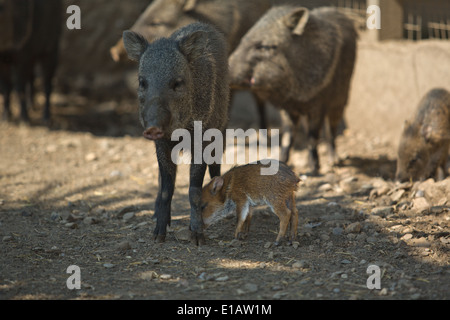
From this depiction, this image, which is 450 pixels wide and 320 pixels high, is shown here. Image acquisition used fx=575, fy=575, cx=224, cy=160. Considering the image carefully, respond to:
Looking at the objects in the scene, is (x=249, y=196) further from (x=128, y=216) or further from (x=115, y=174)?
(x=115, y=174)

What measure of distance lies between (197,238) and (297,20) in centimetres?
290

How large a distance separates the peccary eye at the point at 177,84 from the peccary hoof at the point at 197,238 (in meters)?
1.07

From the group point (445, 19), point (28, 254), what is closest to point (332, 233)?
point (28, 254)

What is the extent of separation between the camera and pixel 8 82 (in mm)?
8086

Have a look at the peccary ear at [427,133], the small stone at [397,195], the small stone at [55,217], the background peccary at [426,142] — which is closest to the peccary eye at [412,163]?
the background peccary at [426,142]

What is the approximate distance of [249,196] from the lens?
4.33 metres

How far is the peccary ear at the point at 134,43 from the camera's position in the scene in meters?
A: 4.04

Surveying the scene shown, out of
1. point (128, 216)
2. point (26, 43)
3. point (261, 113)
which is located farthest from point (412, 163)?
point (26, 43)

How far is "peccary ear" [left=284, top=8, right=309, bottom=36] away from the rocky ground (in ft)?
4.93

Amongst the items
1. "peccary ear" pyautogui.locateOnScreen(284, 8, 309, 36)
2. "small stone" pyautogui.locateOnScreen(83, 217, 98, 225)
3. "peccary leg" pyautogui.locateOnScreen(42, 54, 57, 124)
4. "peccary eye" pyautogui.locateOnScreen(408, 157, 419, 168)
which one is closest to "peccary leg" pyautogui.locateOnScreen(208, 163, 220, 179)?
"small stone" pyautogui.locateOnScreen(83, 217, 98, 225)

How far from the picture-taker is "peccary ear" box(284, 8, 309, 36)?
5914mm

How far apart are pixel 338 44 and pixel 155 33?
2.05 meters

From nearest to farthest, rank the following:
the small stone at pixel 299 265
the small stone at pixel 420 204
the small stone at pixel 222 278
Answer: the small stone at pixel 222 278 < the small stone at pixel 299 265 < the small stone at pixel 420 204

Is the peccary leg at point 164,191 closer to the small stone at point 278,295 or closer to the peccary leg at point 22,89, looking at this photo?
the small stone at point 278,295
